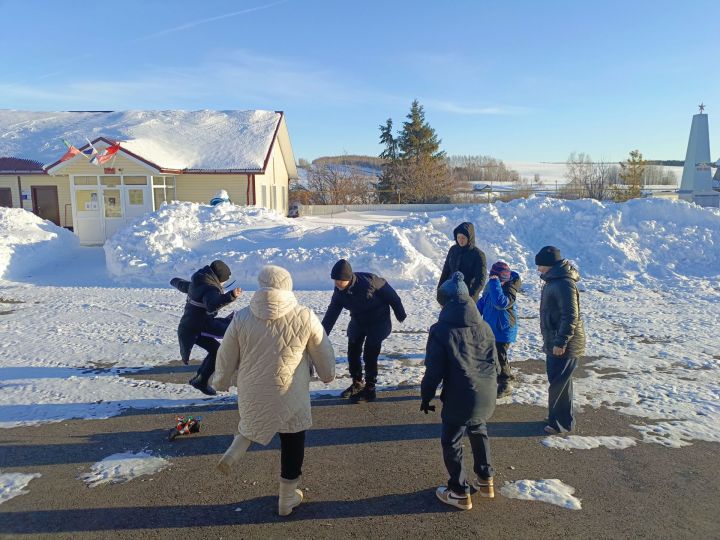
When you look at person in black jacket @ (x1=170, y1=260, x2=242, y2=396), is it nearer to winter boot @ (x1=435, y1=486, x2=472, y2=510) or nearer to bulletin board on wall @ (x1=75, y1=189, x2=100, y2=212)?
winter boot @ (x1=435, y1=486, x2=472, y2=510)

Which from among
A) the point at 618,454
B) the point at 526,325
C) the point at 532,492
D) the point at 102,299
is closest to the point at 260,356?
the point at 532,492

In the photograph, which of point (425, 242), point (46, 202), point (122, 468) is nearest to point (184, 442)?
point (122, 468)

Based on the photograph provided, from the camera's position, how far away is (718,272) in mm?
13234

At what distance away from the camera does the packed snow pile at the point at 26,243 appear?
13.7 metres

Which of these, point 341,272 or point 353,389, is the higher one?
point 341,272

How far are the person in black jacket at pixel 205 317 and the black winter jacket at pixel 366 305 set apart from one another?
3.77 feet

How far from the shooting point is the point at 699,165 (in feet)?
73.0

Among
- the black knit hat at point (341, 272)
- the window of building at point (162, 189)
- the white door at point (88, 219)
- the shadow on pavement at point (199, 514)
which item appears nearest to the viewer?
the shadow on pavement at point (199, 514)

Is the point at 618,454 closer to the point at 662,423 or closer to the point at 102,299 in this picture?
the point at 662,423

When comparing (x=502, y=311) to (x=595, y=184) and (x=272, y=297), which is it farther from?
(x=595, y=184)

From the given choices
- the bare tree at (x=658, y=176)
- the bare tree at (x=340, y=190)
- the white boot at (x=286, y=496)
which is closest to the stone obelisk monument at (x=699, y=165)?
the bare tree at (x=340, y=190)

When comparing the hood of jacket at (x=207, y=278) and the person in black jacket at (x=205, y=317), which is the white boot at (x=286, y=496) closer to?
the person in black jacket at (x=205, y=317)

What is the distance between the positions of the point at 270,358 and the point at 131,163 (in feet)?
59.9

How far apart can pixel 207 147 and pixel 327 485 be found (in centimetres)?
2133
